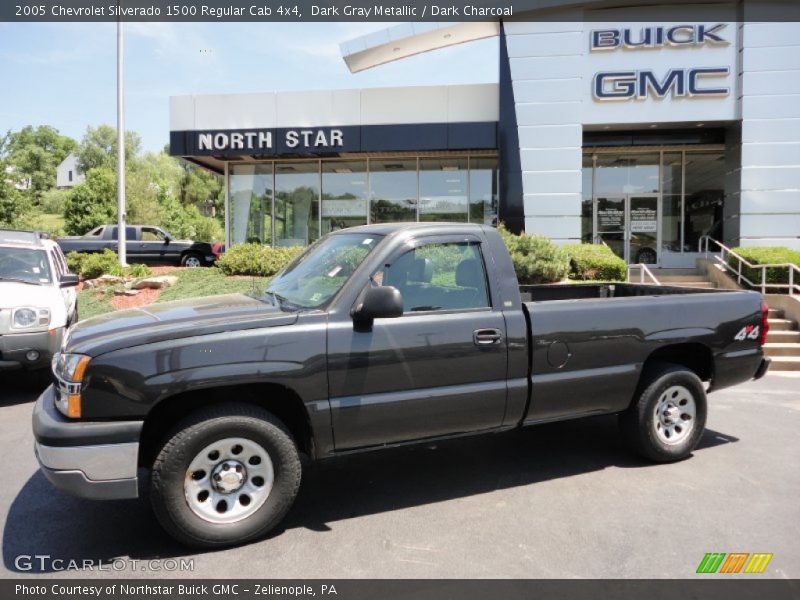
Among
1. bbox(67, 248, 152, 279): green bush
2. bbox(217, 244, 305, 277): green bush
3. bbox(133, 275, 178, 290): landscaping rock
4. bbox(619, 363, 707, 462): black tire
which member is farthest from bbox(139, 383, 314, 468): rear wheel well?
bbox(67, 248, 152, 279): green bush

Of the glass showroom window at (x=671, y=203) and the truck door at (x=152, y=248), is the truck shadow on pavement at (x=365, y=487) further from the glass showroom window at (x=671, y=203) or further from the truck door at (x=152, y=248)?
the truck door at (x=152, y=248)

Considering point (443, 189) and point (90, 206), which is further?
point (90, 206)

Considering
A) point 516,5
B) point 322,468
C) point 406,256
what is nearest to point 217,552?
point 322,468

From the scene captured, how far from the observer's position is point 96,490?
10.7ft

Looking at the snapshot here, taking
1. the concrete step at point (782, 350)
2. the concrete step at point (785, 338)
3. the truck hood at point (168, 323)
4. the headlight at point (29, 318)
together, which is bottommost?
the concrete step at point (782, 350)

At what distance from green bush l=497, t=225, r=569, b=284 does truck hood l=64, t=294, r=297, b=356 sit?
9454 mm

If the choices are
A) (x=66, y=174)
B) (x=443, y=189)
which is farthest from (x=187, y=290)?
(x=66, y=174)

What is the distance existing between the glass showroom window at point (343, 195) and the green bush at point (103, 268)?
5766mm

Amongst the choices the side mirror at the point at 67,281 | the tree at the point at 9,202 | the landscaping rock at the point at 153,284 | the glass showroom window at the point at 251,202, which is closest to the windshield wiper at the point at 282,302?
the side mirror at the point at 67,281

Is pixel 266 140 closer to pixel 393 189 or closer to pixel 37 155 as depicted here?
pixel 393 189

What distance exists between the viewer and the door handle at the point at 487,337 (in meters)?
4.11

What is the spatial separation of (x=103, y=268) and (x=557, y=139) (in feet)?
41.4

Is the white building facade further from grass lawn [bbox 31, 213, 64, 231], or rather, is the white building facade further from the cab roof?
the cab roof

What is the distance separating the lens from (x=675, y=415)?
16.3ft
